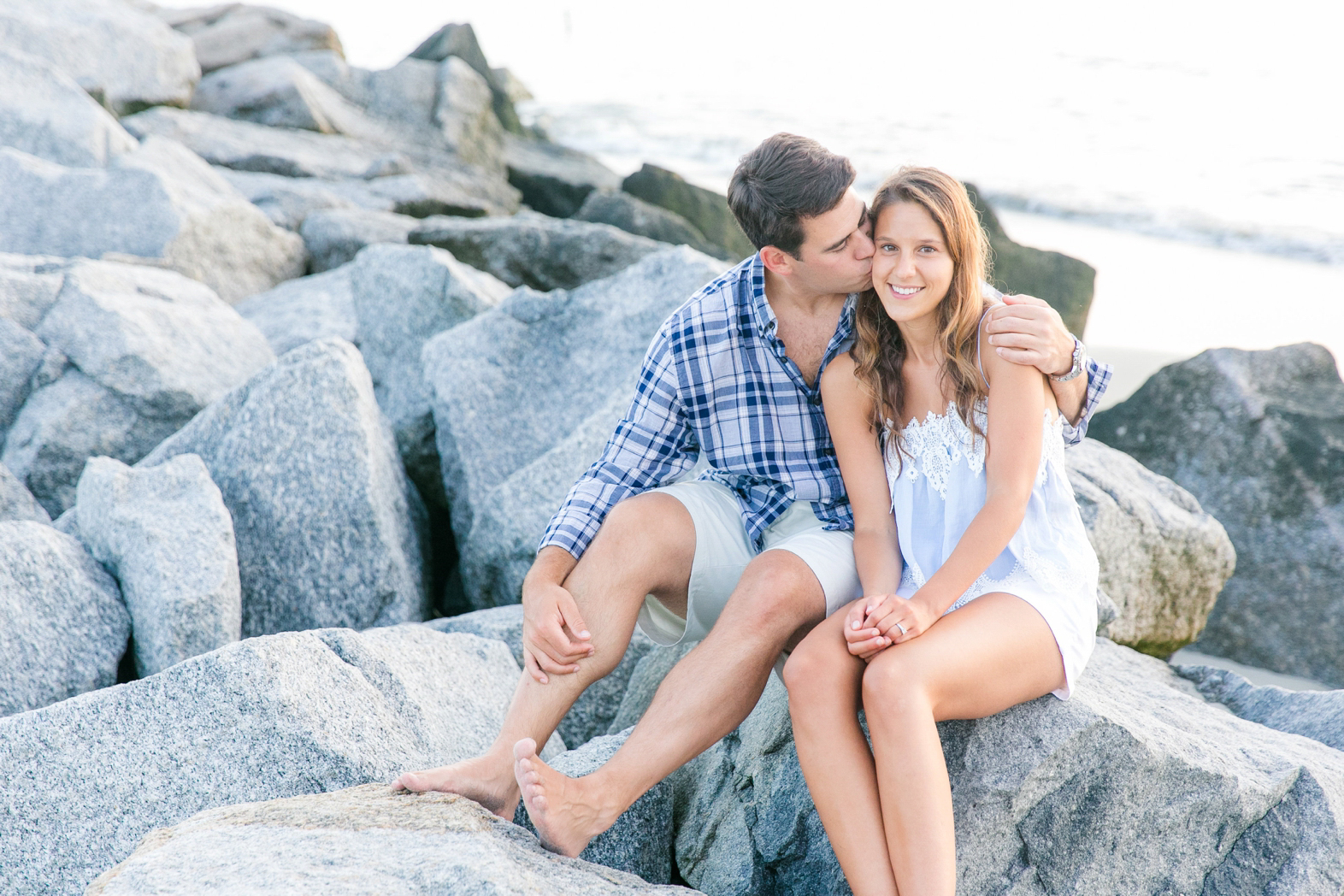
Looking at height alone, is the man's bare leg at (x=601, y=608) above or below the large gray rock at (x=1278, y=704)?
above

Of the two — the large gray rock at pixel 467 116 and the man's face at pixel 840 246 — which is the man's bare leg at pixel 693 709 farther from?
the large gray rock at pixel 467 116

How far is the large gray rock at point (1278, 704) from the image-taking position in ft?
10.5

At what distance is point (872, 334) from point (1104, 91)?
636 inches

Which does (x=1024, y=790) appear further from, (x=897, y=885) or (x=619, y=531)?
(x=619, y=531)

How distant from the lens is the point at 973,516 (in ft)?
9.10

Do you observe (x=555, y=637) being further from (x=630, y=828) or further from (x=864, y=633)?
(x=864, y=633)

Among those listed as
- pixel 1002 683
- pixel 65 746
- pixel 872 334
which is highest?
pixel 872 334

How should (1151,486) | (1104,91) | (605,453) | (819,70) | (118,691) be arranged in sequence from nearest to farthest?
(118,691), (605,453), (1151,486), (1104,91), (819,70)

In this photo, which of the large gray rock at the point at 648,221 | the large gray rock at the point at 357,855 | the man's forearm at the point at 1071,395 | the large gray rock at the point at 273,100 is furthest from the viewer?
the large gray rock at the point at 273,100

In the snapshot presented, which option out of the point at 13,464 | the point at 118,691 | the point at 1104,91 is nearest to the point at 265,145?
the point at 13,464

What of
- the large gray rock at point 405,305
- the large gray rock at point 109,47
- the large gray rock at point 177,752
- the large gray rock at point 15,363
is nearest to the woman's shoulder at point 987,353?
the large gray rock at point 177,752

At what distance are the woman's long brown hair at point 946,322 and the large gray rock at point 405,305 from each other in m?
2.80

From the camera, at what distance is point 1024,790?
97.0 inches

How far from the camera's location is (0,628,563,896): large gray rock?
2.49m
